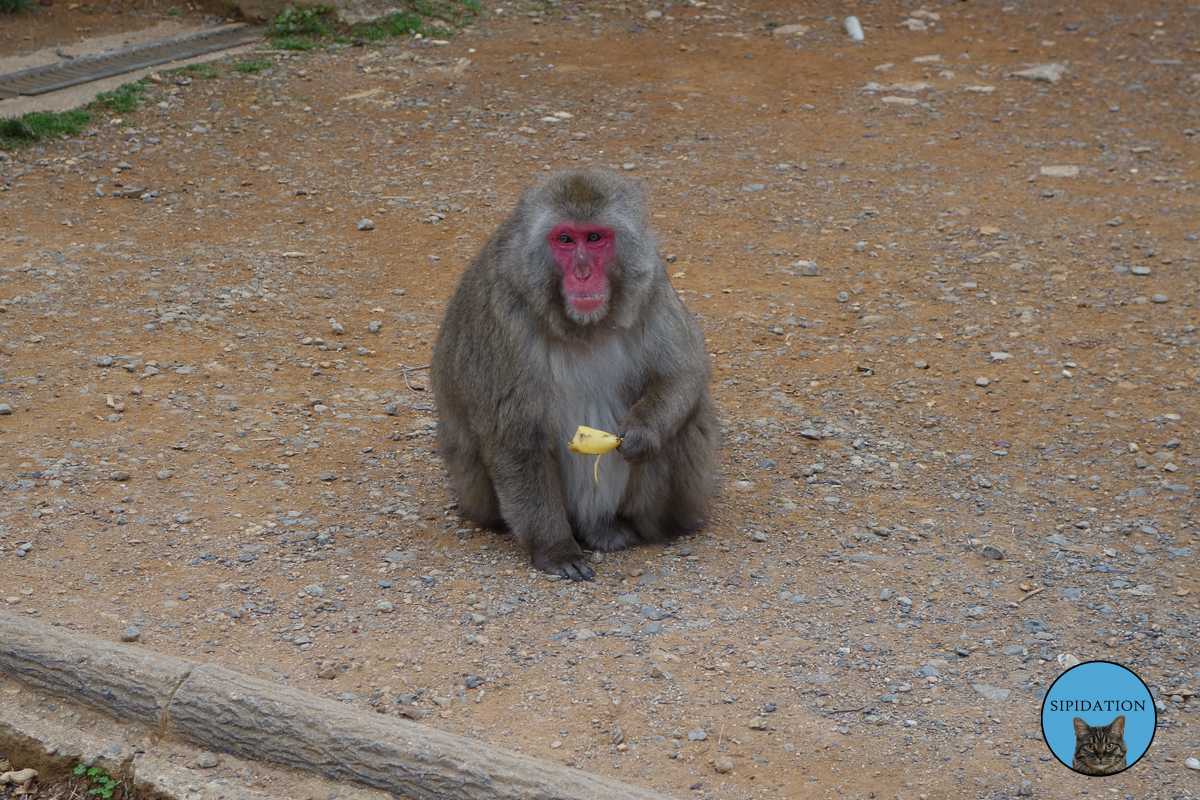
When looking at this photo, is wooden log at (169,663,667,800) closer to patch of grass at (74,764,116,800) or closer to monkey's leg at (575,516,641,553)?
patch of grass at (74,764,116,800)

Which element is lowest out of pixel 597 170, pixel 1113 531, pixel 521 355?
pixel 1113 531

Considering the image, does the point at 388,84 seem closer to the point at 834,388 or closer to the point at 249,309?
the point at 249,309

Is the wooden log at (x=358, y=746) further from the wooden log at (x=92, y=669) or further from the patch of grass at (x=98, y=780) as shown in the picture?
the patch of grass at (x=98, y=780)

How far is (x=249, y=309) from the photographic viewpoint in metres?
5.94

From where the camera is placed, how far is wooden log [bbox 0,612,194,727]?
3084 mm

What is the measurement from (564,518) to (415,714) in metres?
1.01

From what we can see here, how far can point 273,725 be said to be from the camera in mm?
2957

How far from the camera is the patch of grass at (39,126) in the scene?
7496 mm

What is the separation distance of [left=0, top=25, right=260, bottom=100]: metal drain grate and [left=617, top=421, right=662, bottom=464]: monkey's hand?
20.4ft

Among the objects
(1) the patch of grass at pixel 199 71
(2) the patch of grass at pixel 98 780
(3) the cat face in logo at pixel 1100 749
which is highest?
(1) the patch of grass at pixel 199 71

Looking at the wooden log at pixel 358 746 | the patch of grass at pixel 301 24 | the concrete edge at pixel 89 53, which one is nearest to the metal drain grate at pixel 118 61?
the concrete edge at pixel 89 53

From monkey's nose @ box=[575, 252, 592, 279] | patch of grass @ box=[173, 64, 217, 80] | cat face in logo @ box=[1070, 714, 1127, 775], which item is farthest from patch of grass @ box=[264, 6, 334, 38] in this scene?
cat face in logo @ box=[1070, 714, 1127, 775]

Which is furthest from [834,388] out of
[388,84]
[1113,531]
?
[388,84]

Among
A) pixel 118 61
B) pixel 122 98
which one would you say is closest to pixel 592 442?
pixel 122 98
